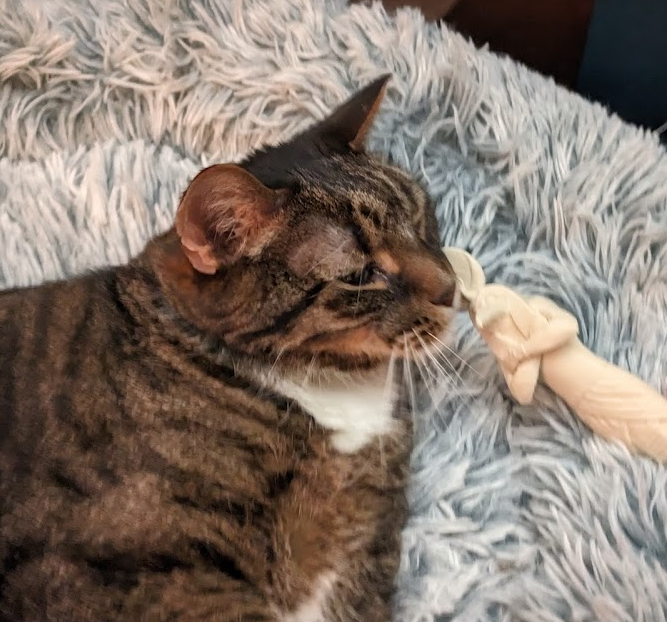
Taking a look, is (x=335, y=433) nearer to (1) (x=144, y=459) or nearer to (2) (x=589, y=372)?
(1) (x=144, y=459)

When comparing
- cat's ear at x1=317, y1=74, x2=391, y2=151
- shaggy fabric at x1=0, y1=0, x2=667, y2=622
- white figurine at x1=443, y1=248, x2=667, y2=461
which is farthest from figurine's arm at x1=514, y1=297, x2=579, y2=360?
cat's ear at x1=317, y1=74, x2=391, y2=151

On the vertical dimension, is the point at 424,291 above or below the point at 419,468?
above

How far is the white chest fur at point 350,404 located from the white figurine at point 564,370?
0.16 m

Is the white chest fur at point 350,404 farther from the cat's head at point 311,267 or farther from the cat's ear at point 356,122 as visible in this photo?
the cat's ear at point 356,122

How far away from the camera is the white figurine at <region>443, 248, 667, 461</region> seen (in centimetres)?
95

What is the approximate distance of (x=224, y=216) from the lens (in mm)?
834

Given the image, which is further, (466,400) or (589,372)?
(466,400)

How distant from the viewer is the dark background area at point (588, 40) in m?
1.40

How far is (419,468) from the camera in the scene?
1.08 meters

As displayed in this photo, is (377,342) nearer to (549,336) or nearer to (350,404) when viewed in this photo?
(350,404)

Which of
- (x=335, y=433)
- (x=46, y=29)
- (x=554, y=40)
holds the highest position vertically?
(x=554, y=40)

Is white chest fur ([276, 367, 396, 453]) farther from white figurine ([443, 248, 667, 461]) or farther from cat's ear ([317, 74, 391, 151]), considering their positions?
cat's ear ([317, 74, 391, 151])

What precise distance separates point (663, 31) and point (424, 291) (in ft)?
2.68

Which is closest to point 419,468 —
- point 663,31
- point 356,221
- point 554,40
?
point 356,221
